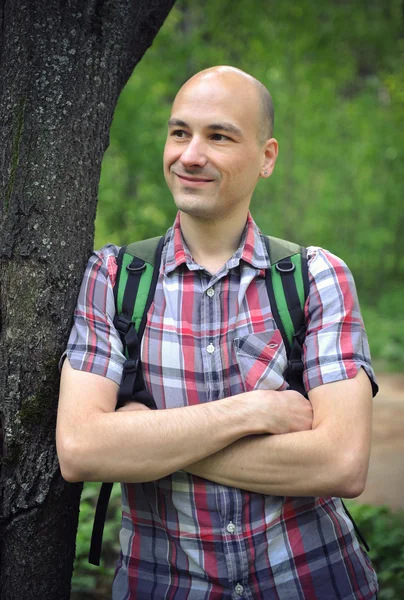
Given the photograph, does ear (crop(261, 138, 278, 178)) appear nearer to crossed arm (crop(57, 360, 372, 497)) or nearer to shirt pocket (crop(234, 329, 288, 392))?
shirt pocket (crop(234, 329, 288, 392))

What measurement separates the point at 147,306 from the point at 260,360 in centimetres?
44

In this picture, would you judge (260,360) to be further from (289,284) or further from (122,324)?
(122,324)

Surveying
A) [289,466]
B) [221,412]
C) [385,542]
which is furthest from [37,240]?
[385,542]

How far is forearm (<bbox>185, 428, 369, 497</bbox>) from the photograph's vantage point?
6.93ft

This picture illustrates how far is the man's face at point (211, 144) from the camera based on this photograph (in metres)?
2.34

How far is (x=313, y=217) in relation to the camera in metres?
13.7

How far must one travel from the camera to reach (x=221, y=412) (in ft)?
6.95

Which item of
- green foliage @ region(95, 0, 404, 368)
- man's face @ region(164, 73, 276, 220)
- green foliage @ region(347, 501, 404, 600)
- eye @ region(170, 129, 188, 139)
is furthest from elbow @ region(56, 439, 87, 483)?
green foliage @ region(95, 0, 404, 368)

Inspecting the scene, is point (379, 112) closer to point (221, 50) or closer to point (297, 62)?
point (297, 62)

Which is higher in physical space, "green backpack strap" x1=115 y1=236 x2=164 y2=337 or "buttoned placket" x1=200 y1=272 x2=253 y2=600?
"green backpack strap" x1=115 y1=236 x2=164 y2=337

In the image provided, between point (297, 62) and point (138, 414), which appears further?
point (297, 62)

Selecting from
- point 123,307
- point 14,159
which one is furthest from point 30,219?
point 123,307

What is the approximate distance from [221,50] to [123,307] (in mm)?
8252

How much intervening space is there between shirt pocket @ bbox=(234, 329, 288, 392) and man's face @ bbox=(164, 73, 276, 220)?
498mm
